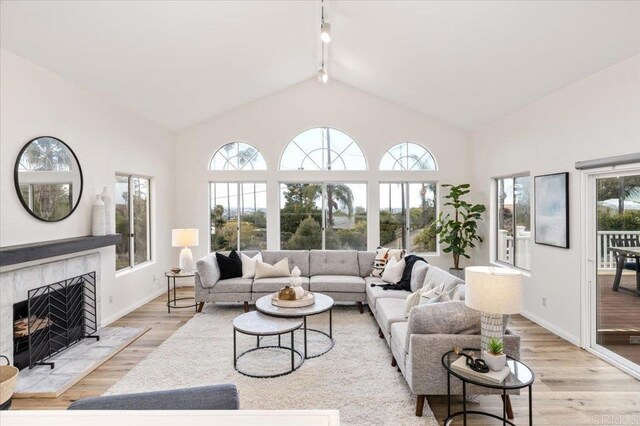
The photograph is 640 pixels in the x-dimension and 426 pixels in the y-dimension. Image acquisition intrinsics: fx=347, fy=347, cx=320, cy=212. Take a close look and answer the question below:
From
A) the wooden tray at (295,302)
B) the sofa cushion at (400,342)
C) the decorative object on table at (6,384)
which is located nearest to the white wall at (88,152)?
the decorative object on table at (6,384)

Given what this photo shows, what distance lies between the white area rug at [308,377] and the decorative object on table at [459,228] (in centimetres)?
254

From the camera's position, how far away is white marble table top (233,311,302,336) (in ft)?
10.4

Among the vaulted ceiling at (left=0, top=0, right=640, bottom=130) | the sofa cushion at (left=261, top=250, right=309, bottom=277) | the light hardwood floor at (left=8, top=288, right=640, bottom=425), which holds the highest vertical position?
the vaulted ceiling at (left=0, top=0, right=640, bottom=130)

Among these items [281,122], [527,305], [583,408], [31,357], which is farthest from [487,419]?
[281,122]

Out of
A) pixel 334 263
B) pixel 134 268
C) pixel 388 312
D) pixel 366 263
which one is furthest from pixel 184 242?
pixel 388 312

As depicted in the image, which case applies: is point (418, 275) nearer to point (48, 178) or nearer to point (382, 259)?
point (382, 259)

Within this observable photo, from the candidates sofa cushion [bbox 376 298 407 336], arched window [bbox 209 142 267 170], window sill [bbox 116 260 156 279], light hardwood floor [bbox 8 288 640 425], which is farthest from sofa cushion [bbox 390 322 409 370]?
arched window [bbox 209 142 267 170]

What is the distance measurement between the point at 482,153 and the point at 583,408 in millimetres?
4474

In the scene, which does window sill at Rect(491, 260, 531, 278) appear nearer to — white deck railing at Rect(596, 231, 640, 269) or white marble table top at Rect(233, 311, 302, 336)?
white deck railing at Rect(596, 231, 640, 269)

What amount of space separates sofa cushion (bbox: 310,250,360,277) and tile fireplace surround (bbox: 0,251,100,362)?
10.2 feet

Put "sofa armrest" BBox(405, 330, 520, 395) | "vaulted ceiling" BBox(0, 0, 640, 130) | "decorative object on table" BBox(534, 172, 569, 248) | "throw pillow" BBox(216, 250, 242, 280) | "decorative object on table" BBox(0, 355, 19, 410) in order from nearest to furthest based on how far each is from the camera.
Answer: "decorative object on table" BBox(0, 355, 19, 410)
"sofa armrest" BBox(405, 330, 520, 395)
"vaulted ceiling" BBox(0, 0, 640, 130)
"decorative object on table" BBox(534, 172, 569, 248)
"throw pillow" BBox(216, 250, 242, 280)

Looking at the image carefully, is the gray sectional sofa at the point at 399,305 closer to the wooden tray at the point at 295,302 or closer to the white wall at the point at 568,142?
the wooden tray at the point at 295,302

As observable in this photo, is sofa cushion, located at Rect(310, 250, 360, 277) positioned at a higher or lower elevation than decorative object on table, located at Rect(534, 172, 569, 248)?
lower

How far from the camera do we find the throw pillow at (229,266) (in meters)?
5.26
